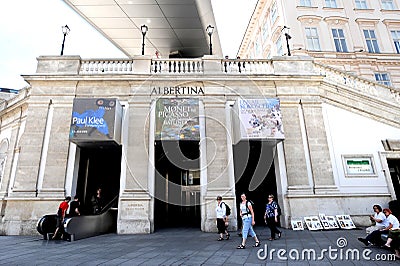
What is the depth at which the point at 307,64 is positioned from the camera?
12.0 m

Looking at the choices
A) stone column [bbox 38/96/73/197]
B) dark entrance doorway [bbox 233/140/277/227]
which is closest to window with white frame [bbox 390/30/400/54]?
dark entrance doorway [bbox 233/140/277/227]

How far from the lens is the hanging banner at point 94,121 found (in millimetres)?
9750

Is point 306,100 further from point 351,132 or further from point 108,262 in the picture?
point 108,262

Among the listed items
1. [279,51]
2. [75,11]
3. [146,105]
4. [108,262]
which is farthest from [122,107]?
[279,51]

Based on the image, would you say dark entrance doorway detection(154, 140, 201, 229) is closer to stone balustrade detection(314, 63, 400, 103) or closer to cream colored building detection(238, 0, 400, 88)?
stone balustrade detection(314, 63, 400, 103)

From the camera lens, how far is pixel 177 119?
10.8 m

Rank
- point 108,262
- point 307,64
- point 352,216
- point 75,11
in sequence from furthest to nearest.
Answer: point 75,11, point 307,64, point 352,216, point 108,262

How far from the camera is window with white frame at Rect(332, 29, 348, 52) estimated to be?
18.4m

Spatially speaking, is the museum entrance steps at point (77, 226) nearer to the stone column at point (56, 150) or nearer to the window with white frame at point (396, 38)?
the stone column at point (56, 150)

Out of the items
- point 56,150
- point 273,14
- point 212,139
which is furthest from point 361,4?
point 56,150

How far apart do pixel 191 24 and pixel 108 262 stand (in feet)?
48.3

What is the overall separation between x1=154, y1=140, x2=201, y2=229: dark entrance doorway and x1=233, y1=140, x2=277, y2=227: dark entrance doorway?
103 inches

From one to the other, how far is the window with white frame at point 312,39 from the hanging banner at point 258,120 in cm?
1050

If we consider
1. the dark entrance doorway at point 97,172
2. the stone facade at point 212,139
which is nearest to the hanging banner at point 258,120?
the stone facade at point 212,139
